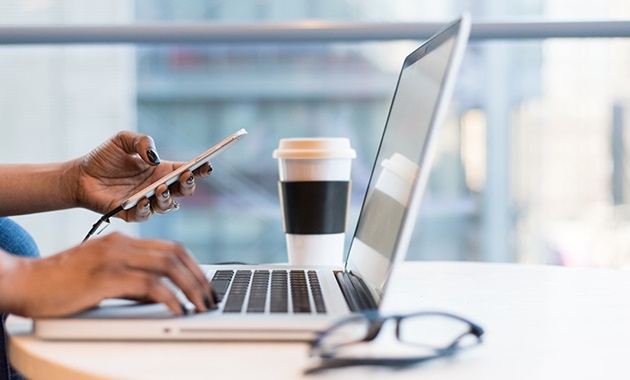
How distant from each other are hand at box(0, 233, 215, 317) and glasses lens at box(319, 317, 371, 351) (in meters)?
0.09

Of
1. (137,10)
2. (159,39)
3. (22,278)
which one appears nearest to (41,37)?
(159,39)

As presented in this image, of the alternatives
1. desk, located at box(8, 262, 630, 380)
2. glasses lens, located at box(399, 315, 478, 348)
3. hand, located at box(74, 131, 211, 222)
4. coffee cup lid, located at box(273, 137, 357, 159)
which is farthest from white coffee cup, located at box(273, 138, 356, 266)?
glasses lens, located at box(399, 315, 478, 348)

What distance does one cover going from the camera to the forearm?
92 centimetres

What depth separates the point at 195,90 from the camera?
10.6ft

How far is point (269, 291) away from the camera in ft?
1.90

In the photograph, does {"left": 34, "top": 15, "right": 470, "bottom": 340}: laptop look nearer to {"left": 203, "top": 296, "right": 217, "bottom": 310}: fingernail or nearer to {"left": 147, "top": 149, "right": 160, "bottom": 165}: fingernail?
{"left": 203, "top": 296, "right": 217, "bottom": 310}: fingernail

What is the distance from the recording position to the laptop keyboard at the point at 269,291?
0.50m

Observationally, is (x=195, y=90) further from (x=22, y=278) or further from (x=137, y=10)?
(x=22, y=278)

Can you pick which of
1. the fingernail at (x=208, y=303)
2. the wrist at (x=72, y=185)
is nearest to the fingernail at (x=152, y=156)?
the wrist at (x=72, y=185)

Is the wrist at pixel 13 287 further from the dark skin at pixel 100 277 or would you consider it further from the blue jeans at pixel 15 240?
the blue jeans at pixel 15 240

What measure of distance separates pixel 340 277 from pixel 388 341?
0.20 meters

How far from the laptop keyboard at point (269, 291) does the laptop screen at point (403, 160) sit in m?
0.05

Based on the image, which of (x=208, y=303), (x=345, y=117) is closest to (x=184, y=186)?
(x=208, y=303)

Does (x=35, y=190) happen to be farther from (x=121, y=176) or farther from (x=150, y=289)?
(x=150, y=289)
